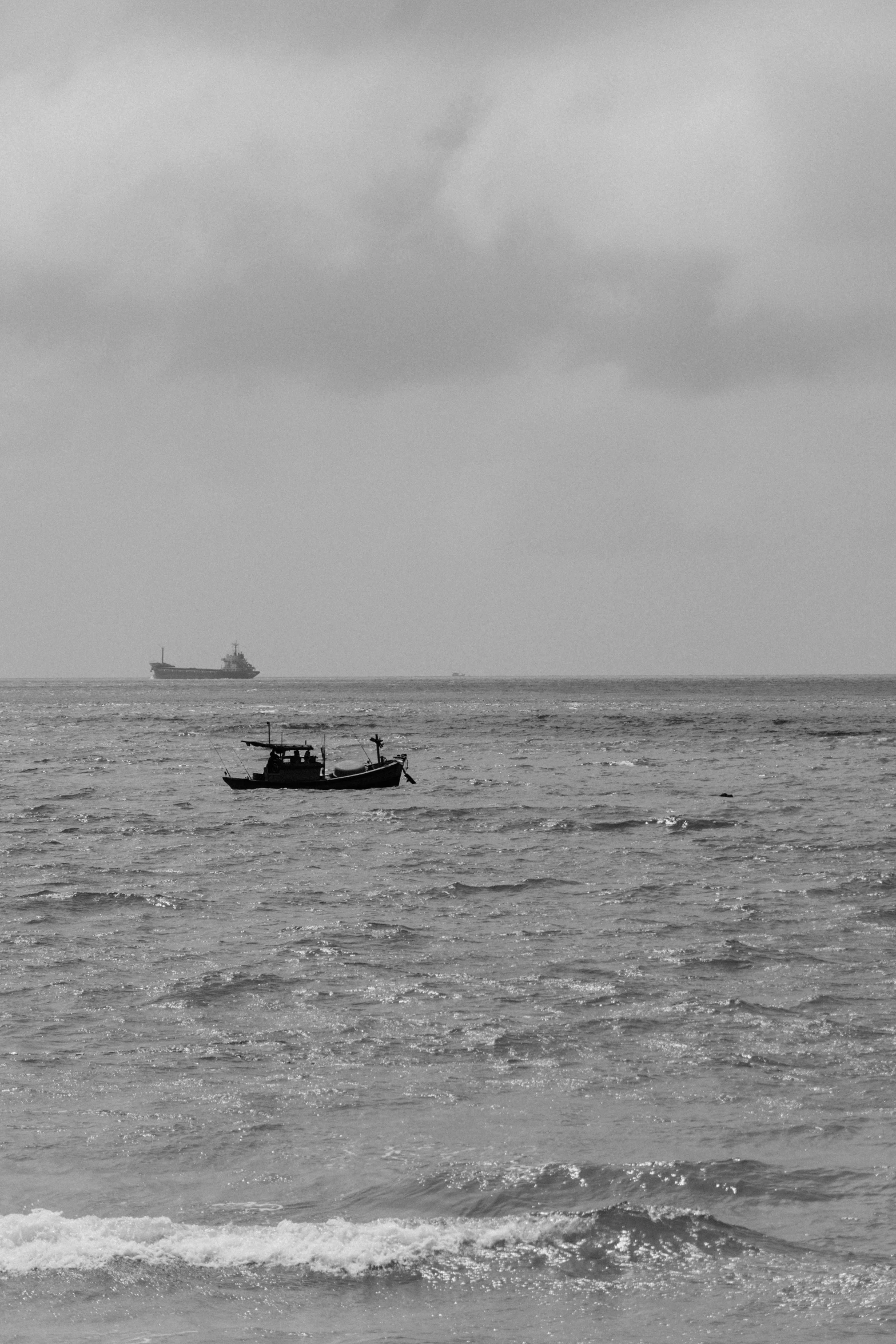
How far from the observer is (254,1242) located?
12.6 m

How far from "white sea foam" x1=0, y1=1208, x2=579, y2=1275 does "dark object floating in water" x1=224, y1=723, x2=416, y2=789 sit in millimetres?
48939

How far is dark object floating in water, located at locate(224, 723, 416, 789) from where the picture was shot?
6259 cm

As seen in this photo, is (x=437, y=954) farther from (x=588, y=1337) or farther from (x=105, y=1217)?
(x=588, y=1337)

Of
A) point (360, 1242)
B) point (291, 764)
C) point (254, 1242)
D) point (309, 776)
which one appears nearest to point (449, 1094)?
point (360, 1242)

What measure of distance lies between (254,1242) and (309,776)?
168 ft

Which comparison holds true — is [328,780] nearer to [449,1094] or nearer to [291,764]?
[291,764]

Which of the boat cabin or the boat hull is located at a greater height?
the boat cabin

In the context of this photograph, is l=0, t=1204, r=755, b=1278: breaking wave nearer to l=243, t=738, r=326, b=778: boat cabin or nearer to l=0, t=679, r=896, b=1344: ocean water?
l=0, t=679, r=896, b=1344: ocean water

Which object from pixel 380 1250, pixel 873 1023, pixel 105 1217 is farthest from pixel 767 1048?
pixel 105 1217

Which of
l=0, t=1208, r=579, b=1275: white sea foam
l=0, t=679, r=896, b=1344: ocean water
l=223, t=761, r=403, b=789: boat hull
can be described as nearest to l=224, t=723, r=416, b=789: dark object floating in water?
l=223, t=761, r=403, b=789: boat hull

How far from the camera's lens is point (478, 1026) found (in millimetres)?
20203

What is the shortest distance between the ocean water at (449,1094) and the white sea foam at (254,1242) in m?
0.04

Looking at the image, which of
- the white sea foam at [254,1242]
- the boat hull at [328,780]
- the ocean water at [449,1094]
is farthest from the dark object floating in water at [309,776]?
the white sea foam at [254,1242]

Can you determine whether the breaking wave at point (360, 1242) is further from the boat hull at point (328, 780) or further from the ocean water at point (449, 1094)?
the boat hull at point (328, 780)
